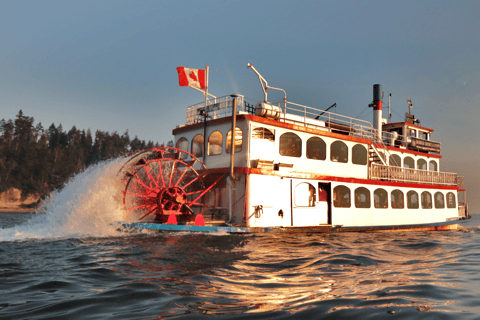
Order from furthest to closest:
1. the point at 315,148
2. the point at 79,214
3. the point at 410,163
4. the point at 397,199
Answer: the point at 410,163, the point at 397,199, the point at 315,148, the point at 79,214

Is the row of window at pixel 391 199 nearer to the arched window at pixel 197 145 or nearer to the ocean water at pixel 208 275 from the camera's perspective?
the ocean water at pixel 208 275

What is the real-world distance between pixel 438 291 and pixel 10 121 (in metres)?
98.2

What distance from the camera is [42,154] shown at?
81250mm

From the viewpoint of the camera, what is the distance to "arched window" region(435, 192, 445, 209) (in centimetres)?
2150

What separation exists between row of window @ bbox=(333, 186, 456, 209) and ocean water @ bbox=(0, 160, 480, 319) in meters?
3.75

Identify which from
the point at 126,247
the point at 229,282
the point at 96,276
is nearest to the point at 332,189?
the point at 126,247

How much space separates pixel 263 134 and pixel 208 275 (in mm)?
8574

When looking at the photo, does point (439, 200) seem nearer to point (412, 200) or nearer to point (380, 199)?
point (412, 200)

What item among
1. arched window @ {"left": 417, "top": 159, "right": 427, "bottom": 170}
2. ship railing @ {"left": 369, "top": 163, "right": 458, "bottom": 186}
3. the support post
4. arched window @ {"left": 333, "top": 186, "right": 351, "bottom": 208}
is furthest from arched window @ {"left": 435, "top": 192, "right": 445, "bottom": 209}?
the support post

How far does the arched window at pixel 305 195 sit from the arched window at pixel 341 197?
1.25 m

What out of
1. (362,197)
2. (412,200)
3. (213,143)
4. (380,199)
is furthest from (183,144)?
(412,200)

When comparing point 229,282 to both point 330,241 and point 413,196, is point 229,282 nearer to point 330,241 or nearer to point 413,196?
point 330,241

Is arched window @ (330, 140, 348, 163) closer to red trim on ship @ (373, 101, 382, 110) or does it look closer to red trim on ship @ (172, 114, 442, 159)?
red trim on ship @ (172, 114, 442, 159)

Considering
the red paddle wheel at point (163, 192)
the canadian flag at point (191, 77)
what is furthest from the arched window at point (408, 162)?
the canadian flag at point (191, 77)
